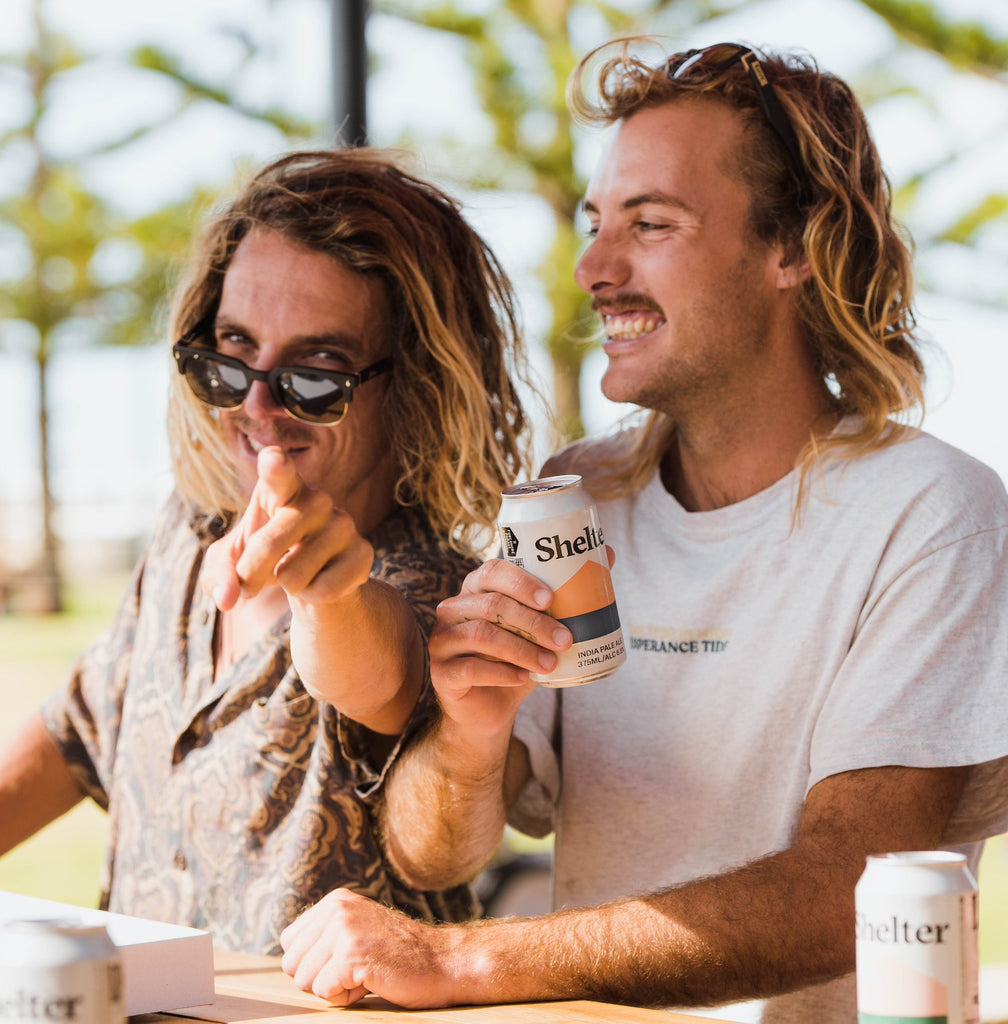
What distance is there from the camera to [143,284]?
34.2 feet

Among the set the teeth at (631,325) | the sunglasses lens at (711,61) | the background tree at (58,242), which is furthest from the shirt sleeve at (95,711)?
the background tree at (58,242)

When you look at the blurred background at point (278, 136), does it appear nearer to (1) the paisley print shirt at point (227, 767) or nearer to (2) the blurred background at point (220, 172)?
(2) the blurred background at point (220, 172)

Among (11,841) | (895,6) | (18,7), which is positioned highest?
(18,7)

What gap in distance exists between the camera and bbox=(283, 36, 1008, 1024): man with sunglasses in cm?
155

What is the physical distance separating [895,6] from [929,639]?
20.9ft

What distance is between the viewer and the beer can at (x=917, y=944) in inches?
38.4

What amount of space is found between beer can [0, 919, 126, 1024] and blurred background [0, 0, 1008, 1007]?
2.28m

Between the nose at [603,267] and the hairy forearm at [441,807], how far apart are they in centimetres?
78

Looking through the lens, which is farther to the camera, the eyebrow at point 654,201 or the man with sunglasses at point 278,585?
the eyebrow at point 654,201

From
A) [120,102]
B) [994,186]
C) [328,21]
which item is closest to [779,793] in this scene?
[328,21]

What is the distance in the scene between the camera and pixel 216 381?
6.57 ft

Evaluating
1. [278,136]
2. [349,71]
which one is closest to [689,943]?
[349,71]

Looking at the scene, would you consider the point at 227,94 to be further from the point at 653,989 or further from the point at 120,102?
the point at 653,989

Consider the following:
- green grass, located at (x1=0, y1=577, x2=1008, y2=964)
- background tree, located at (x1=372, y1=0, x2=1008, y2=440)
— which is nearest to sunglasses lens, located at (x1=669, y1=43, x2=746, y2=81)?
green grass, located at (x1=0, y1=577, x2=1008, y2=964)
